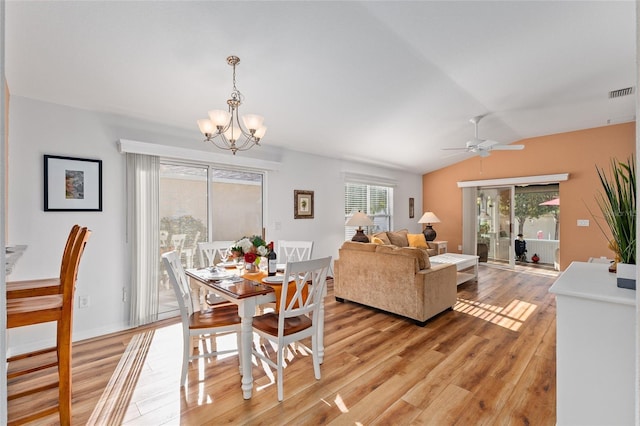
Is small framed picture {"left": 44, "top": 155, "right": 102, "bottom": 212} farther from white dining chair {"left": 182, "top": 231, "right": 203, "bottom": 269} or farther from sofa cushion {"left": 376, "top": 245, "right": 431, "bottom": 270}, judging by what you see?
sofa cushion {"left": 376, "top": 245, "right": 431, "bottom": 270}

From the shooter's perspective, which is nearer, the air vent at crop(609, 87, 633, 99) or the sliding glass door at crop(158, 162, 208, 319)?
the sliding glass door at crop(158, 162, 208, 319)

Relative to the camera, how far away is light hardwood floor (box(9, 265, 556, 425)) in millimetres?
1953

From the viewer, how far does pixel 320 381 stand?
7.61 feet

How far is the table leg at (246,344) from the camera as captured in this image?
6.93ft

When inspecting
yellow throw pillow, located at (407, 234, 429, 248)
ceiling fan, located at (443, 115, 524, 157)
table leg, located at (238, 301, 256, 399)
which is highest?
ceiling fan, located at (443, 115, 524, 157)

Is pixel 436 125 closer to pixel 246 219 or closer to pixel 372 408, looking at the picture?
pixel 246 219

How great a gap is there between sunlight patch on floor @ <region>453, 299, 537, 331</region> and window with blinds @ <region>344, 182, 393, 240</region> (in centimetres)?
256

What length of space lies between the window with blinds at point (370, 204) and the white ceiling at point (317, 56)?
226 cm

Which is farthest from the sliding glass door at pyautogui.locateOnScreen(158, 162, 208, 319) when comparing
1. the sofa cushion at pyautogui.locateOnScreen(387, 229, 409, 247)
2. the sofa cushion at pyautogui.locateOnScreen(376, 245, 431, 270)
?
the sofa cushion at pyautogui.locateOnScreen(387, 229, 409, 247)

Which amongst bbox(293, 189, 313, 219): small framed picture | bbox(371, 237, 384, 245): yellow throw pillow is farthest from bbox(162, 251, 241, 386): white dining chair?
bbox(371, 237, 384, 245): yellow throw pillow

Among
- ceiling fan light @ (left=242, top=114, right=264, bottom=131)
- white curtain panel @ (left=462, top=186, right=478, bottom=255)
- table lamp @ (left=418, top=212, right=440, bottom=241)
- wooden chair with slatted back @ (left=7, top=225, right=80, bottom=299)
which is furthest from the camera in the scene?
white curtain panel @ (left=462, top=186, right=478, bottom=255)

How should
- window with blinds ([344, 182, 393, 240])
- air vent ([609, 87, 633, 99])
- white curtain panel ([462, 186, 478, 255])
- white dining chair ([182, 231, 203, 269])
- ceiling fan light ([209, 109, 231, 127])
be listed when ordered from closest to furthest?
ceiling fan light ([209, 109, 231, 127]) → white dining chair ([182, 231, 203, 269]) → air vent ([609, 87, 633, 99]) → window with blinds ([344, 182, 393, 240]) → white curtain panel ([462, 186, 478, 255])

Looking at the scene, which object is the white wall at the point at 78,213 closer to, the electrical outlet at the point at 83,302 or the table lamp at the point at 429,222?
the electrical outlet at the point at 83,302

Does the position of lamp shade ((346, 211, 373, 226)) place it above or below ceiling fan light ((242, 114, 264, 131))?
below
